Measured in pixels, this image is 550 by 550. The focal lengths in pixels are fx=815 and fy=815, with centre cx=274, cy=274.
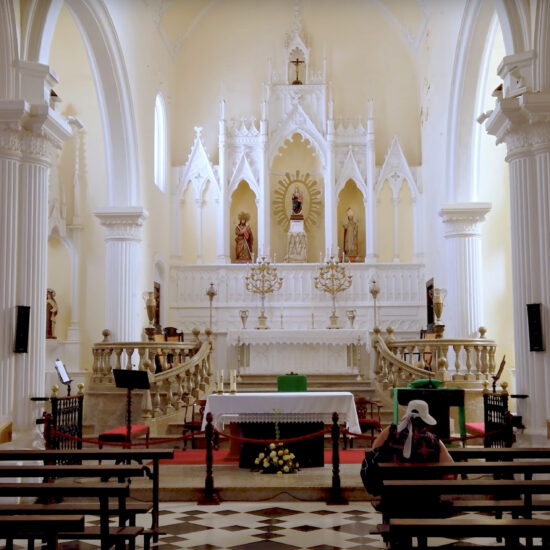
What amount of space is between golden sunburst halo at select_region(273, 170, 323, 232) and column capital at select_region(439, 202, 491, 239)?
19.4 ft

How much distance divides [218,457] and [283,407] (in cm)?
193

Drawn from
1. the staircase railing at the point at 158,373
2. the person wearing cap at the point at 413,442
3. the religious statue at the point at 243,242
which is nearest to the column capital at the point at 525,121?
the person wearing cap at the point at 413,442

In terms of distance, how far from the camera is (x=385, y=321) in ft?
69.1

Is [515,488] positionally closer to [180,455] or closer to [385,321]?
[180,455]

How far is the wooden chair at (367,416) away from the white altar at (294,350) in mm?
3229

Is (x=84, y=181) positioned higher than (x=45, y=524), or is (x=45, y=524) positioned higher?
(x=84, y=181)

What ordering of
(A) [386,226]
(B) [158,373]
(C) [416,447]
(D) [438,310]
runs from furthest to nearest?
(A) [386,226], (D) [438,310], (B) [158,373], (C) [416,447]

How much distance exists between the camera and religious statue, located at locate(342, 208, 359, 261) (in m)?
22.1

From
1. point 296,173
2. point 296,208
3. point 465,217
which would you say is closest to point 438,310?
point 465,217

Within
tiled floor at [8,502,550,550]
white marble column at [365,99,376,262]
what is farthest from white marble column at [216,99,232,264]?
tiled floor at [8,502,550,550]

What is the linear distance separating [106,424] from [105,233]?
5921 mm

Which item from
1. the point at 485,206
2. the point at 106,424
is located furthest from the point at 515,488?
the point at 485,206

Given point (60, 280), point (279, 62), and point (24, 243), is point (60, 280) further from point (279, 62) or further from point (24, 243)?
point (24, 243)

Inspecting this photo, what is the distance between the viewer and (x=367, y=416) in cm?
1430
